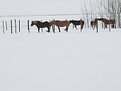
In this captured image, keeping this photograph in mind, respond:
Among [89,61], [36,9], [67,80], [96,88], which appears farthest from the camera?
[36,9]

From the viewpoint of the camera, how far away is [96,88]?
4855 mm

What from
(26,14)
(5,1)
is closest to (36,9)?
(26,14)

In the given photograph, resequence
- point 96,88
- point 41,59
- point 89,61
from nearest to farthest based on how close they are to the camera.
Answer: point 96,88 → point 89,61 → point 41,59

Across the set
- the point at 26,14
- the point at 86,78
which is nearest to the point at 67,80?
the point at 86,78

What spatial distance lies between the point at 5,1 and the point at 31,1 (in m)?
5.02

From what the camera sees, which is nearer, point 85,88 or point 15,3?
point 85,88

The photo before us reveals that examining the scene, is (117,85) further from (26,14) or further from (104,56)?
(26,14)

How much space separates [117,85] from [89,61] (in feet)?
7.99

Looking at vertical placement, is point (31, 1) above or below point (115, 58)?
above

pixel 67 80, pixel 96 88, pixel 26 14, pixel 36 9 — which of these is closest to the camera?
pixel 96 88

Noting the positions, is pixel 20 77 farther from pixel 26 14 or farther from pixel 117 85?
pixel 26 14

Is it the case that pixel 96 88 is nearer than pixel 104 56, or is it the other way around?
pixel 96 88

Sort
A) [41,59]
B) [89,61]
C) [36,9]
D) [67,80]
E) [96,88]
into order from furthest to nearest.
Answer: [36,9] → [41,59] → [89,61] → [67,80] → [96,88]

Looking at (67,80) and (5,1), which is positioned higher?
(5,1)
